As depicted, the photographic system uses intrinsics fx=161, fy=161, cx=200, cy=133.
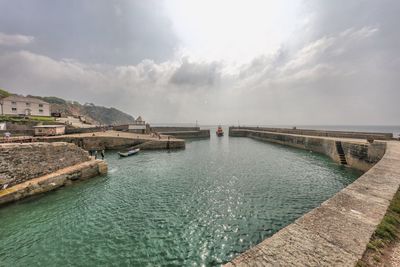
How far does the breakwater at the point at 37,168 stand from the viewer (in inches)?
A: 428

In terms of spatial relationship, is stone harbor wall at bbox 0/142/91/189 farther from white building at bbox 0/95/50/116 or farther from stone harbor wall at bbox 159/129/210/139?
stone harbor wall at bbox 159/129/210/139

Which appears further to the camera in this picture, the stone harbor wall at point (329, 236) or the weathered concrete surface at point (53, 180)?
the weathered concrete surface at point (53, 180)

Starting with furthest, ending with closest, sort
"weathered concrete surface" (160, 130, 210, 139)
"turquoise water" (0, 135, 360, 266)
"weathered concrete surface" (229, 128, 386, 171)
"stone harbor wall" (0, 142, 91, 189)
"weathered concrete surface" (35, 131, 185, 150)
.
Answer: "weathered concrete surface" (160, 130, 210, 139) → "weathered concrete surface" (35, 131, 185, 150) → "weathered concrete surface" (229, 128, 386, 171) → "stone harbor wall" (0, 142, 91, 189) → "turquoise water" (0, 135, 360, 266)

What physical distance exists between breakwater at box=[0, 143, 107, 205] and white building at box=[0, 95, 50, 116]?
145ft

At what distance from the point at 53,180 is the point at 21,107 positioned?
48.0m

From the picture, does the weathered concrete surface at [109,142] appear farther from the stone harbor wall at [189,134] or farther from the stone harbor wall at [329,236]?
the stone harbor wall at [329,236]

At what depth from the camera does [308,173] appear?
17203 millimetres

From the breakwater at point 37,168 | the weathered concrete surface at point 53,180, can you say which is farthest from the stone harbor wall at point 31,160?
the weathered concrete surface at point 53,180

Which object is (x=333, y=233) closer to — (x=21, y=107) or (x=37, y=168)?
(x=37, y=168)

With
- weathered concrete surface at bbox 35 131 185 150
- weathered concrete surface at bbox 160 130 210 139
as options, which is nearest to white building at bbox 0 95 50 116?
weathered concrete surface at bbox 35 131 185 150

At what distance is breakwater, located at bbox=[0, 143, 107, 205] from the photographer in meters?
10.9

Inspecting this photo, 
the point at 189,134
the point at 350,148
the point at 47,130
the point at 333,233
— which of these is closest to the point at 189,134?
the point at 189,134

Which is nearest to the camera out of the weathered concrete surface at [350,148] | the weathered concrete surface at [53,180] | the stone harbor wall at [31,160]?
the weathered concrete surface at [53,180]

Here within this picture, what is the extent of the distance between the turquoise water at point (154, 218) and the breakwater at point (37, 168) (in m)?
0.85
